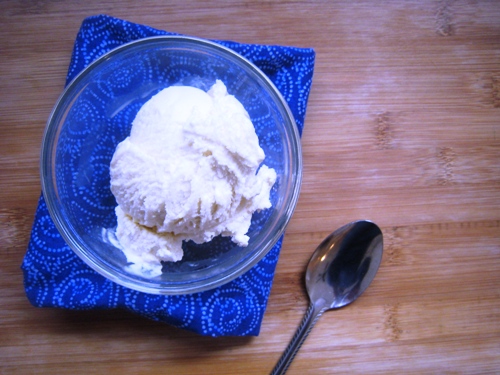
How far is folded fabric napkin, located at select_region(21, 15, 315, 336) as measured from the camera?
4.04 feet

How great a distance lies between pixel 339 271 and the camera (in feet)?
4.46

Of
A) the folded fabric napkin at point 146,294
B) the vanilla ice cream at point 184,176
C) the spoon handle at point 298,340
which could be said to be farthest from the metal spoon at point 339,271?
the vanilla ice cream at point 184,176

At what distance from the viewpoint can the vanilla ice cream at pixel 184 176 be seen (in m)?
1.04

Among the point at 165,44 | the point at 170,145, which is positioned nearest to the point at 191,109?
the point at 170,145

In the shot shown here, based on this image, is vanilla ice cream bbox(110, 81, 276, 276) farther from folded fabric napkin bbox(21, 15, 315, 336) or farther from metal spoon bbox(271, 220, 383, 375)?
metal spoon bbox(271, 220, 383, 375)

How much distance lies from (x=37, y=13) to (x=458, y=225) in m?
1.50

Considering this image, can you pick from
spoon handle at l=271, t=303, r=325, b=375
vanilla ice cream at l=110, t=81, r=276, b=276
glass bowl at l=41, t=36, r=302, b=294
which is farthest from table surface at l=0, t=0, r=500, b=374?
vanilla ice cream at l=110, t=81, r=276, b=276

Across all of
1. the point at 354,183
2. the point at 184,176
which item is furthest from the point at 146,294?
the point at 354,183

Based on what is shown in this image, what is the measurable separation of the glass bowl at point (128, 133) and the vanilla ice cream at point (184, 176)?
0.09m

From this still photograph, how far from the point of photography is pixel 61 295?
123 cm

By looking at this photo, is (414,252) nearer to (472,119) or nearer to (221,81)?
(472,119)

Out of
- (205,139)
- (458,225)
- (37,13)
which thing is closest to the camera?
(205,139)


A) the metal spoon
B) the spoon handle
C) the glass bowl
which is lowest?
the spoon handle

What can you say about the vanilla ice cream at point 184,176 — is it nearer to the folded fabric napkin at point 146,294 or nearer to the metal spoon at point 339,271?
the folded fabric napkin at point 146,294
